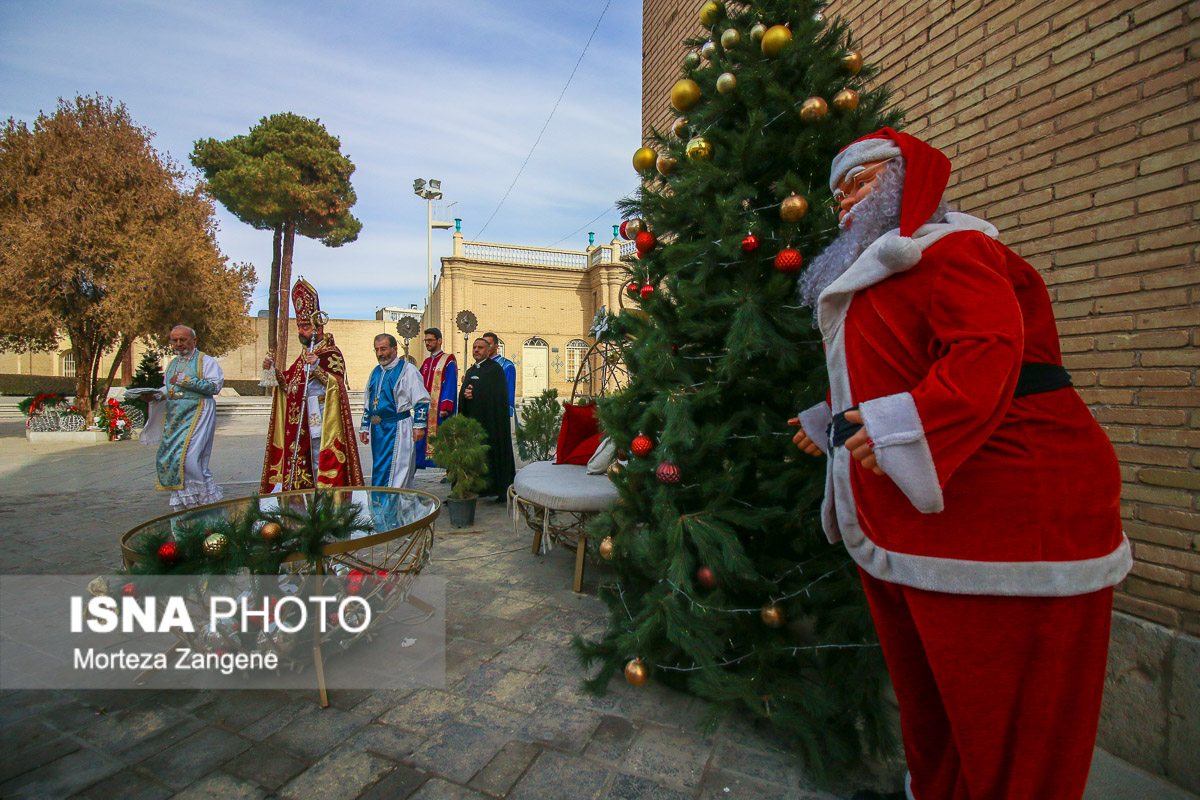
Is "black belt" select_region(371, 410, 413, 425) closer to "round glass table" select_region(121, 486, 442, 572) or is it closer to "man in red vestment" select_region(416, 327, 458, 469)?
"man in red vestment" select_region(416, 327, 458, 469)

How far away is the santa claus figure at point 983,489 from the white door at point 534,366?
27.3m

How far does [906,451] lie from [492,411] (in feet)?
19.5

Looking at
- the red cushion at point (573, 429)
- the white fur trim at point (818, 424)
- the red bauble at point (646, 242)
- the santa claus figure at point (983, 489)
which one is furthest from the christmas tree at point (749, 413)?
the red cushion at point (573, 429)

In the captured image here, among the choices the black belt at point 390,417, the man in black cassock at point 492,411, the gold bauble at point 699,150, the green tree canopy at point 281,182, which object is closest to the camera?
the gold bauble at point 699,150

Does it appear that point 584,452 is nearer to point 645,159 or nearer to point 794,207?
point 645,159

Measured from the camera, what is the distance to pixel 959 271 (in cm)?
126

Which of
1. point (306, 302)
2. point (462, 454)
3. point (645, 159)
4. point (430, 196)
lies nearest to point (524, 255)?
point (430, 196)

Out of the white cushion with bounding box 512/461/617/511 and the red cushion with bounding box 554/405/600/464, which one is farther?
the red cushion with bounding box 554/405/600/464

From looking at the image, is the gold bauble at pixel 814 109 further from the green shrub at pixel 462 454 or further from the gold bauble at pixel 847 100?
the green shrub at pixel 462 454

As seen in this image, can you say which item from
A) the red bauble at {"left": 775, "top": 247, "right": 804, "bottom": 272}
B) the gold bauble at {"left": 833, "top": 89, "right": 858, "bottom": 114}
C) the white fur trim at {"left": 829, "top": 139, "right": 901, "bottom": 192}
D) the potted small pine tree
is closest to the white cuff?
the white fur trim at {"left": 829, "top": 139, "right": 901, "bottom": 192}

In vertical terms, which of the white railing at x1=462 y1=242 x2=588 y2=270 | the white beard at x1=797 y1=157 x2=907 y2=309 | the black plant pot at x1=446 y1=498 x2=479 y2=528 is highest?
the white railing at x1=462 y1=242 x2=588 y2=270

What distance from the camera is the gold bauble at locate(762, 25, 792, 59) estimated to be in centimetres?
216

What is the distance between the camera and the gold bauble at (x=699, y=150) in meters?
2.33

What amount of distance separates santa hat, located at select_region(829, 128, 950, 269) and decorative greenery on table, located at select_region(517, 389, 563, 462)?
14.6 ft
